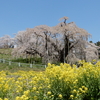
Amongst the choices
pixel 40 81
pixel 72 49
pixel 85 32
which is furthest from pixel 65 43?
pixel 40 81

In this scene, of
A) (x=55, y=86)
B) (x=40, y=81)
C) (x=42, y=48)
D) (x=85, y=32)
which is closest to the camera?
(x=55, y=86)

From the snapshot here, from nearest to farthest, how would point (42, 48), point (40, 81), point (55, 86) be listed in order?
1. point (55, 86)
2. point (40, 81)
3. point (42, 48)

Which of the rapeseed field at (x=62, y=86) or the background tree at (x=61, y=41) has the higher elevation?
the background tree at (x=61, y=41)

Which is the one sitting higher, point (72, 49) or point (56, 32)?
point (56, 32)

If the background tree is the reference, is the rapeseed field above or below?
below

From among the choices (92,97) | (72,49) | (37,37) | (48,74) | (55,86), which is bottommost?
(92,97)

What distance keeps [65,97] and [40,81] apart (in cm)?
79

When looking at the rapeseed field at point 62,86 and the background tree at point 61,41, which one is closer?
the rapeseed field at point 62,86

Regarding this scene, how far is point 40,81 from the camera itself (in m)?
4.44

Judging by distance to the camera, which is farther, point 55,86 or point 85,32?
point 85,32

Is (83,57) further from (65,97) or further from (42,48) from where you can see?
(65,97)

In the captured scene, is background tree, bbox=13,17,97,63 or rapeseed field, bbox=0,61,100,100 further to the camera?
background tree, bbox=13,17,97,63

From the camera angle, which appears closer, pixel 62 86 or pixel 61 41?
pixel 62 86

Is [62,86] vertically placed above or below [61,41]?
below
